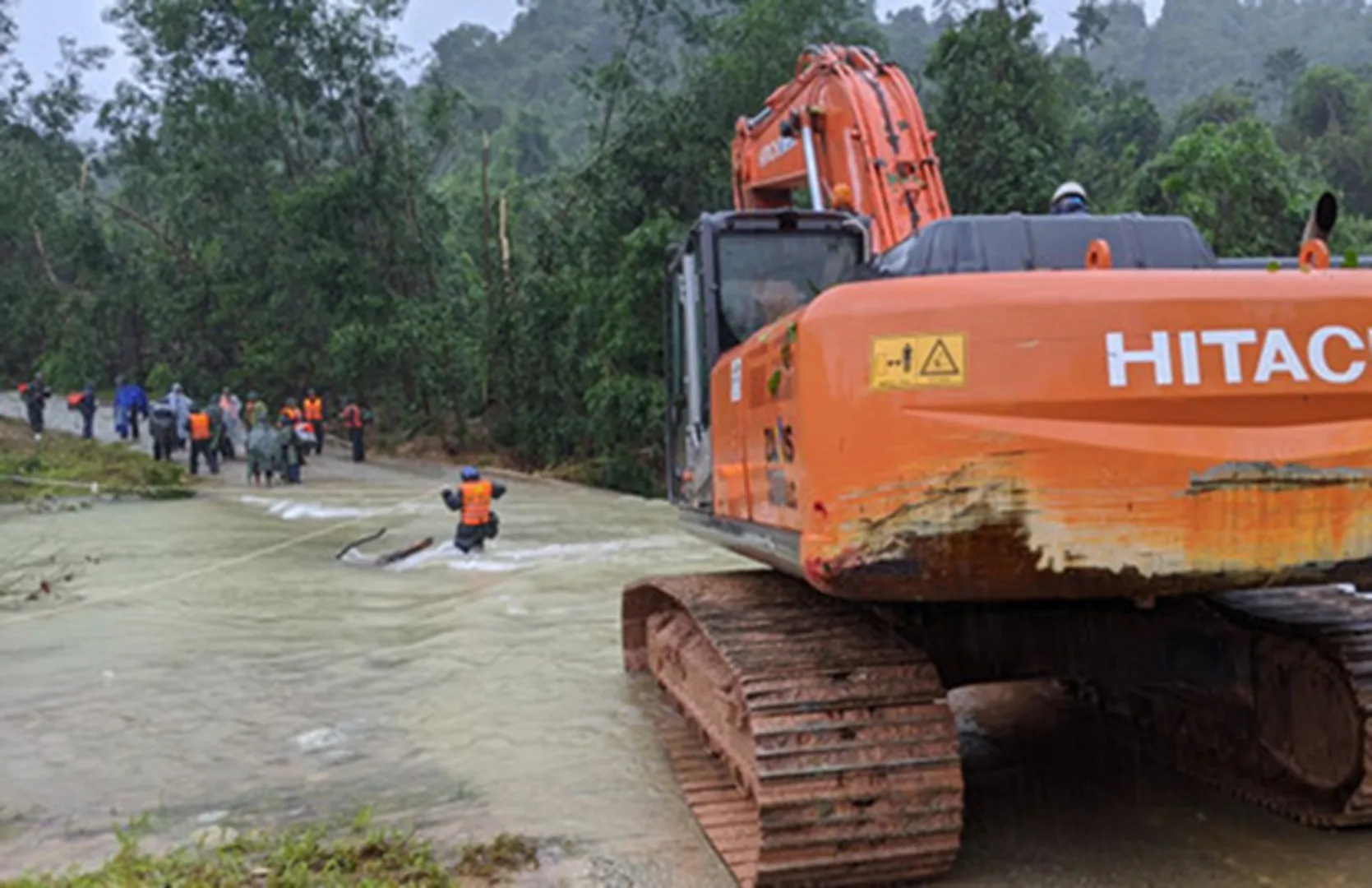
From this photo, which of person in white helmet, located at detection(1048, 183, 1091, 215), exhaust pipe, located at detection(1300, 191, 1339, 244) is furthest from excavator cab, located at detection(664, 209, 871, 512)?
exhaust pipe, located at detection(1300, 191, 1339, 244)

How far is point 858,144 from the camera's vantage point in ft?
23.3

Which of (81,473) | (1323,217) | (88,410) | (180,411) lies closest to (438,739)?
(1323,217)

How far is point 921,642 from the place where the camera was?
4.51 meters

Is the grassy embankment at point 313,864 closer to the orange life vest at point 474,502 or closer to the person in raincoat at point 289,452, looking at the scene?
the orange life vest at point 474,502

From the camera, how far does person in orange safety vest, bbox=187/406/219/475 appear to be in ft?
74.1

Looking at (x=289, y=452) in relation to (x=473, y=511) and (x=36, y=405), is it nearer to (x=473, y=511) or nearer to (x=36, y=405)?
(x=36, y=405)

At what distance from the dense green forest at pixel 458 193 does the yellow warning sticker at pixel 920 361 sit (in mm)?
18783

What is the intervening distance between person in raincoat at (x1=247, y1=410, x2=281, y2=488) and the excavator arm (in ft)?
50.9

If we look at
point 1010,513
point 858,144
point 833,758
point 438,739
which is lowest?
point 438,739

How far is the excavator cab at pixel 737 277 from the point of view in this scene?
16.0 feet

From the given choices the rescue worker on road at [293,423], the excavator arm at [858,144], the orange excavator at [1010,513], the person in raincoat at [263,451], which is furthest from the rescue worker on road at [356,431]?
the orange excavator at [1010,513]

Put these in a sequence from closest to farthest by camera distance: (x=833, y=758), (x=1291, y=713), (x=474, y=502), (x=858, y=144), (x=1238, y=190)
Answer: (x=833, y=758), (x=1291, y=713), (x=858, y=144), (x=474, y=502), (x=1238, y=190)

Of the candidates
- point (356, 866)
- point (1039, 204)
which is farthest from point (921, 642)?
point (1039, 204)

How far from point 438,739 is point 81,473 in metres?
16.8
